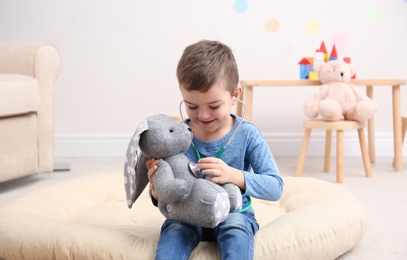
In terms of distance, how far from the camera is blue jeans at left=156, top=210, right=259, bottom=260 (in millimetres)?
1335

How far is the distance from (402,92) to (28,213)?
271 cm

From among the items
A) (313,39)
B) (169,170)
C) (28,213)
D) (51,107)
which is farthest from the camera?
(313,39)

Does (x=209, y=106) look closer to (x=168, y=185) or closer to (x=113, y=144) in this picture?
(x=168, y=185)

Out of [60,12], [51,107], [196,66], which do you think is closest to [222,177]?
[196,66]

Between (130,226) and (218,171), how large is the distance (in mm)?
507

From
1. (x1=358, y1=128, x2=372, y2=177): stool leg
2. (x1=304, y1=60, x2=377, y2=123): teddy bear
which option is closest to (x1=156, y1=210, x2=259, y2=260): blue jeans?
(x1=304, y1=60, x2=377, y2=123): teddy bear

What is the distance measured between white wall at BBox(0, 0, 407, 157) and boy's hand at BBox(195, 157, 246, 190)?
2394 millimetres

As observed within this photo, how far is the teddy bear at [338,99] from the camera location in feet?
9.64

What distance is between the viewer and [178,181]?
4.38 feet

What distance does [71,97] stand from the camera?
3.79 m

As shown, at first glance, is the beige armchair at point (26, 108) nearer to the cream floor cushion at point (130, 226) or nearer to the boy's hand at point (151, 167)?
the cream floor cushion at point (130, 226)

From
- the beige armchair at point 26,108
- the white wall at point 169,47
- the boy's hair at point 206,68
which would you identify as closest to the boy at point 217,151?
the boy's hair at point 206,68

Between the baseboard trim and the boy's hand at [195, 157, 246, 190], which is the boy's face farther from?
the baseboard trim

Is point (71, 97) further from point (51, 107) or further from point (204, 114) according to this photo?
point (204, 114)
